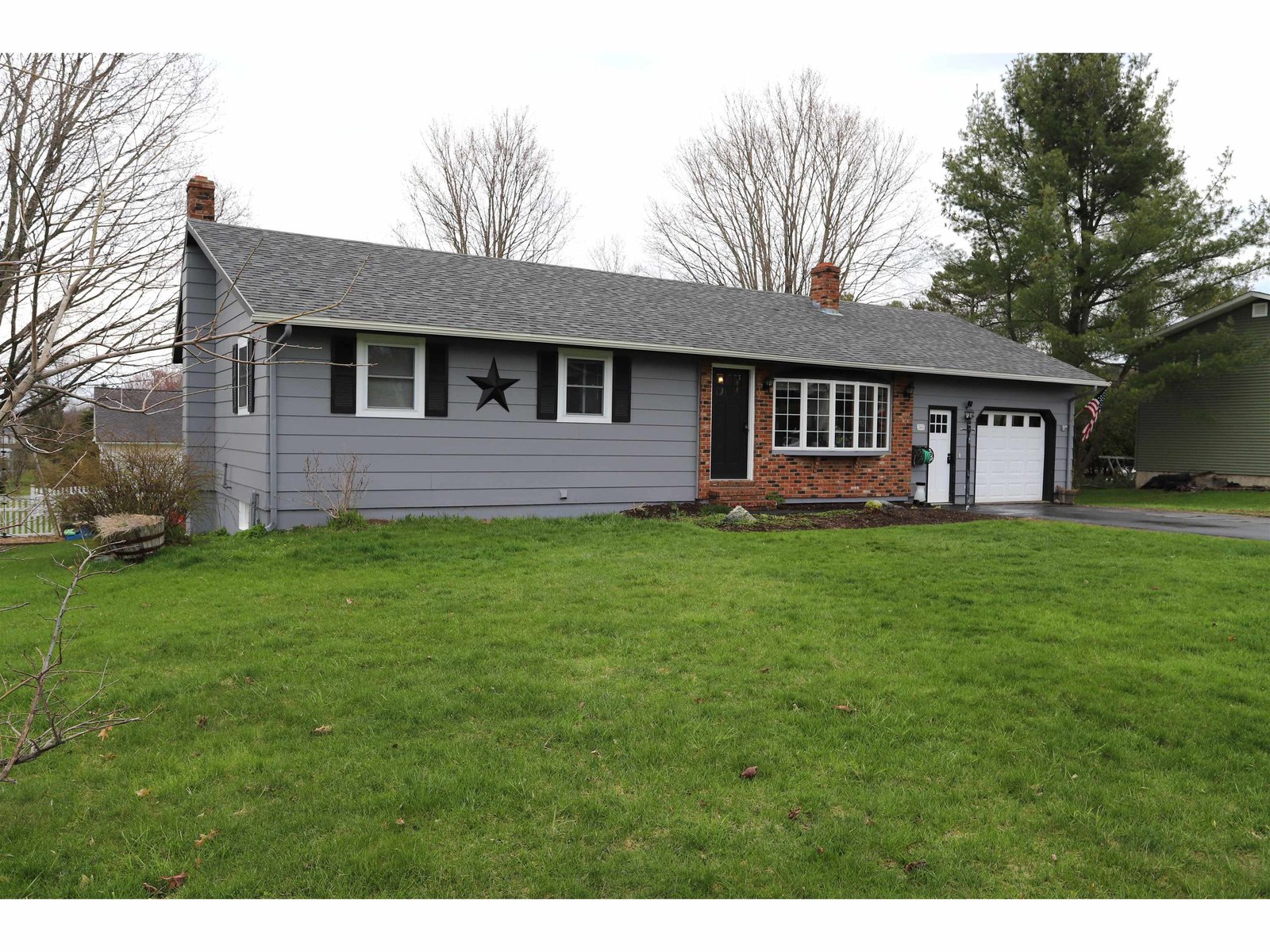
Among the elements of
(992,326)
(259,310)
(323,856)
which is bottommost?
(323,856)

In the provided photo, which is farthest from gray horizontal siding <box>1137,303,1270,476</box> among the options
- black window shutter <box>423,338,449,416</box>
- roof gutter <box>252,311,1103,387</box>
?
black window shutter <box>423,338,449,416</box>

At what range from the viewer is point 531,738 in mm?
3982

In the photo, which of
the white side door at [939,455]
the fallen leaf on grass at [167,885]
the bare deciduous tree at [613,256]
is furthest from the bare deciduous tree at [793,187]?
the fallen leaf on grass at [167,885]

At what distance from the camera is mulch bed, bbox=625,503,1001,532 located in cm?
1153

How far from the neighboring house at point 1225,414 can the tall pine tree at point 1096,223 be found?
0.67m

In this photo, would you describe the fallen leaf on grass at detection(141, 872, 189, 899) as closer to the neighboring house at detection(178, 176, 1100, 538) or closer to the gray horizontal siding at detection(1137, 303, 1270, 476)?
the neighboring house at detection(178, 176, 1100, 538)

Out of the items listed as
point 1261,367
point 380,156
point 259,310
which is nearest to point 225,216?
point 380,156

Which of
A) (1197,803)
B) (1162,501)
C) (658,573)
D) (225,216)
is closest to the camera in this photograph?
(1197,803)

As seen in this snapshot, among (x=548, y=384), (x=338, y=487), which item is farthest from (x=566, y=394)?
(x=338, y=487)

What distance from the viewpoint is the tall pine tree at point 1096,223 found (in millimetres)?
21797

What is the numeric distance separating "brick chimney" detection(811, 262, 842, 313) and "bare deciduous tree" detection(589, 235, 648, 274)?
13554 millimetres

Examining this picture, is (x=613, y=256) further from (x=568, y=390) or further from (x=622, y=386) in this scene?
(x=568, y=390)

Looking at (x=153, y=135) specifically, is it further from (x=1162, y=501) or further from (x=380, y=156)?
(x=1162, y=501)

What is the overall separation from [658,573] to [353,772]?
4504 millimetres
